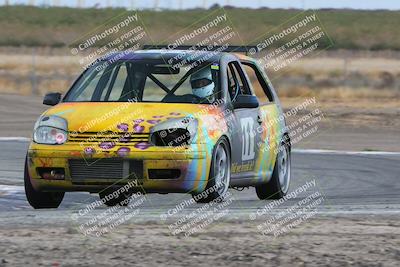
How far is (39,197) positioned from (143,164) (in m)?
1.19

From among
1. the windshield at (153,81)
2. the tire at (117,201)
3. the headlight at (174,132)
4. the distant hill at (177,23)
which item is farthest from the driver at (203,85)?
the distant hill at (177,23)

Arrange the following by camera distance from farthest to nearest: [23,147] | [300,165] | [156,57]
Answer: [23,147] < [300,165] < [156,57]

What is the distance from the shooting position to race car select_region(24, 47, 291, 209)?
10.2 metres

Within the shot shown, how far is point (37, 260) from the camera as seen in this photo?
23.3ft

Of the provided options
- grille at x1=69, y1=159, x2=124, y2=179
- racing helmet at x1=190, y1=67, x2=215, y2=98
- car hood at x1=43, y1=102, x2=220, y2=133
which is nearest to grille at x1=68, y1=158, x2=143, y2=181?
grille at x1=69, y1=159, x2=124, y2=179

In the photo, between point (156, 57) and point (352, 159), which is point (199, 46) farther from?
point (352, 159)

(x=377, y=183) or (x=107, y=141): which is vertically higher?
(x=107, y=141)

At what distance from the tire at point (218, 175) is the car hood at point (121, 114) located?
0.34 m

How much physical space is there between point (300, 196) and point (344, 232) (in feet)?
15.7

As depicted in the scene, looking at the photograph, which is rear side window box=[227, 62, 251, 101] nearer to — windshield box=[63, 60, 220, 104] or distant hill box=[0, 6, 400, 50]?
windshield box=[63, 60, 220, 104]

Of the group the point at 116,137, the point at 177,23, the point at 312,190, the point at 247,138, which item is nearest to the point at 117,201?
the point at 247,138

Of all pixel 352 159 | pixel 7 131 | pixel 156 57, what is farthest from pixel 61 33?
pixel 156 57

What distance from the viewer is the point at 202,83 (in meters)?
11.3

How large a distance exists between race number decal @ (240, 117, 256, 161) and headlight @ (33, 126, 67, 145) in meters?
1.86
